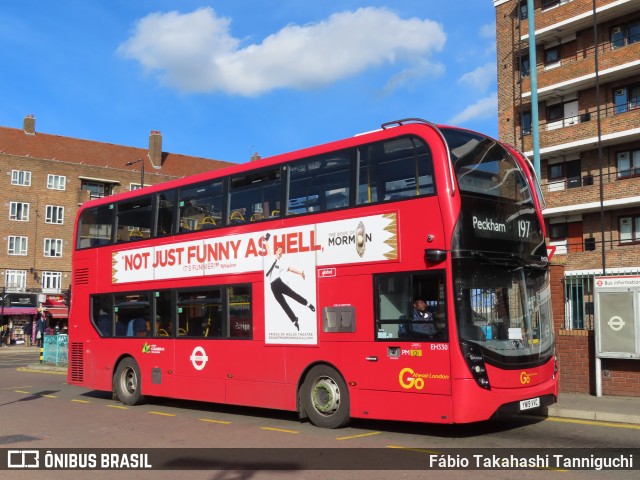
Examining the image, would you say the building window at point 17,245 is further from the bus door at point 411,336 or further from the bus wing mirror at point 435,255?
the bus wing mirror at point 435,255

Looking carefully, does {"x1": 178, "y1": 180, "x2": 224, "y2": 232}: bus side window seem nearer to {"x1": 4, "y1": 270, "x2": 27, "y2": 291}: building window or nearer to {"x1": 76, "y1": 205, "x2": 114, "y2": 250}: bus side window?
{"x1": 76, "y1": 205, "x2": 114, "y2": 250}: bus side window

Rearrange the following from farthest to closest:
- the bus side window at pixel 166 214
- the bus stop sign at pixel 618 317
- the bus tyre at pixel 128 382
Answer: the bus tyre at pixel 128 382, the bus side window at pixel 166 214, the bus stop sign at pixel 618 317

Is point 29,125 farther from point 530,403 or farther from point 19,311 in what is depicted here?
point 530,403

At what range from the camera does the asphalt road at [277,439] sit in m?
7.50

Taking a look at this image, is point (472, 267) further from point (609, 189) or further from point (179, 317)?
point (609, 189)

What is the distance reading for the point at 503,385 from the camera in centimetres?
904

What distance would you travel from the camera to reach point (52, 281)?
194ft

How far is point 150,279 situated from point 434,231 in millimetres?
7291

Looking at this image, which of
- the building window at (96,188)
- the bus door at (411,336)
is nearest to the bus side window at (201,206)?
the bus door at (411,336)

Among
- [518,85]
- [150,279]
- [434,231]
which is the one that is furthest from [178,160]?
[434,231]

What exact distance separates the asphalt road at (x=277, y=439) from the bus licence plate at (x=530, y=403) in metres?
0.44

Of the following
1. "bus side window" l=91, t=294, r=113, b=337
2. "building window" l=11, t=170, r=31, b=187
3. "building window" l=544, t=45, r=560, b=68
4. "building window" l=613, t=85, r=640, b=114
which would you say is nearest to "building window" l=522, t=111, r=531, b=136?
"building window" l=544, t=45, r=560, b=68

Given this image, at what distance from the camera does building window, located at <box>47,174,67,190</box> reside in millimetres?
60594

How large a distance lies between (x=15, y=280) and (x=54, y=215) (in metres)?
7.08
